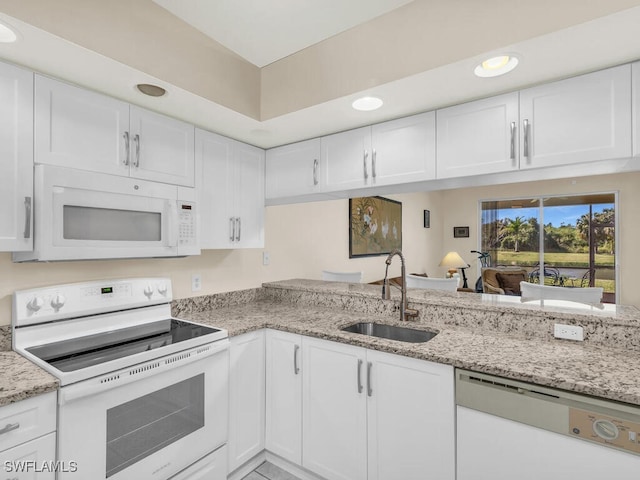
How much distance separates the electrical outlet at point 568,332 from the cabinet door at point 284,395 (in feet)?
4.24

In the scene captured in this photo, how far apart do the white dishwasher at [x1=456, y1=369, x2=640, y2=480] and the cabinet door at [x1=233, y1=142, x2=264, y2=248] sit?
5.32ft

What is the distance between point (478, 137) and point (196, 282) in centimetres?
198

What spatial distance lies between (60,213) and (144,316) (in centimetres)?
78

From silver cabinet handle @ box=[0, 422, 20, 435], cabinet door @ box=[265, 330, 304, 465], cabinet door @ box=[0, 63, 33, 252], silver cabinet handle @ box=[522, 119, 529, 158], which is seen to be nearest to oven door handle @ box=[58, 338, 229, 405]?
silver cabinet handle @ box=[0, 422, 20, 435]

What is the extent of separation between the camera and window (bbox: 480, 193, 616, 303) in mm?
5191

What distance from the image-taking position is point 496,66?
153 centimetres

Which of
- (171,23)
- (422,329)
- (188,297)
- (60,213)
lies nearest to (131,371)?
(60,213)

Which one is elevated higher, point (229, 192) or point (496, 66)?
point (496, 66)

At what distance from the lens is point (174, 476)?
157cm

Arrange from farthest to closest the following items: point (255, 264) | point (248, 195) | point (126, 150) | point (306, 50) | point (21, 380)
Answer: point (255, 264) < point (248, 195) < point (306, 50) < point (126, 150) < point (21, 380)

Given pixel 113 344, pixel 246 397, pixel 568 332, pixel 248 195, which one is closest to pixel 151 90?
pixel 248 195

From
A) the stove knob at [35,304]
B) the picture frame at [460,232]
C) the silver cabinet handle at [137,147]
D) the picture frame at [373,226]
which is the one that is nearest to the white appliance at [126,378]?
the stove knob at [35,304]

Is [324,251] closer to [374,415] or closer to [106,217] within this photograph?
[374,415]

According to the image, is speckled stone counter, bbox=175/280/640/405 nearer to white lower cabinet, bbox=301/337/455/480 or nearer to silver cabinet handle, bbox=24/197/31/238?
white lower cabinet, bbox=301/337/455/480
